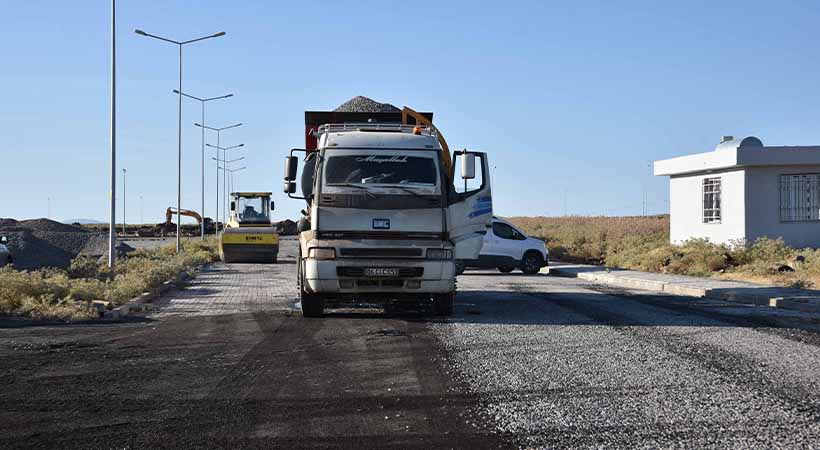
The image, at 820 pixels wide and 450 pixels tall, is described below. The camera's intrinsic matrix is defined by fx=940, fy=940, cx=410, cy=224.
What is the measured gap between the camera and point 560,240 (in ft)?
177

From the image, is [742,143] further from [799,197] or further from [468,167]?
[468,167]

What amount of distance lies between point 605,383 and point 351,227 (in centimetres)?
643

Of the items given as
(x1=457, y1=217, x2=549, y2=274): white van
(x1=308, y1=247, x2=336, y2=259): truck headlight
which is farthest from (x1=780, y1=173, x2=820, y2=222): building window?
(x1=308, y1=247, x2=336, y2=259): truck headlight

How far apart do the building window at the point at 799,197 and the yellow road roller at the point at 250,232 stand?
1832 cm

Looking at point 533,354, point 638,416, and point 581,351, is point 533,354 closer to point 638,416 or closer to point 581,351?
point 581,351

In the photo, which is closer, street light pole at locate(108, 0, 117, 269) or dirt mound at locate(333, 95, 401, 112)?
dirt mound at locate(333, 95, 401, 112)

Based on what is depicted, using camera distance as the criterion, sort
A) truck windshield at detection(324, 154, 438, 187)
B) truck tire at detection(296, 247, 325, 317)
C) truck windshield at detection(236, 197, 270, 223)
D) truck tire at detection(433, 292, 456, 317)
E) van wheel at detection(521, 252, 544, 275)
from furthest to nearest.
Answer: truck windshield at detection(236, 197, 270, 223) < van wheel at detection(521, 252, 544, 275) < truck tire at detection(433, 292, 456, 317) < truck tire at detection(296, 247, 325, 317) < truck windshield at detection(324, 154, 438, 187)

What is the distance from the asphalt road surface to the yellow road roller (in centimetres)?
2017

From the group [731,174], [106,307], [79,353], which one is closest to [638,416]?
[79,353]

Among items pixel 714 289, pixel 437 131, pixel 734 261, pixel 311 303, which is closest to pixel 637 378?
pixel 311 303

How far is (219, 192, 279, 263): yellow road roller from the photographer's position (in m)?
36.3

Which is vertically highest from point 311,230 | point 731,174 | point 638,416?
point 731,174

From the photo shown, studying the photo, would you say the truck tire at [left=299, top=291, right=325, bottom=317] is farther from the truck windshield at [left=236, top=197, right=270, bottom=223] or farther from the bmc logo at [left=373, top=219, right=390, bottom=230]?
the truck windshield at [left=236, top=197, right=270, bottom=223]

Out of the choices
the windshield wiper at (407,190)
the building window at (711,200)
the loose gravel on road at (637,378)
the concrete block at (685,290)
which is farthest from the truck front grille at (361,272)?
the building window at (711,200)
